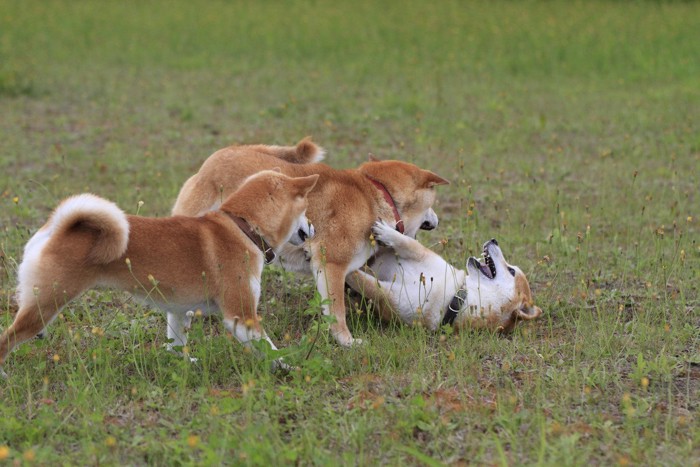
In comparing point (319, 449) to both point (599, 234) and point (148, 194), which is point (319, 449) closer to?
point (599, 234)

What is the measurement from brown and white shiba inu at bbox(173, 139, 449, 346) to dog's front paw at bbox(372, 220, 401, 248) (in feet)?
0.15

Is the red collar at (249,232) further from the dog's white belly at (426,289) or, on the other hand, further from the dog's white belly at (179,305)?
the dog's white belly at (426,289)

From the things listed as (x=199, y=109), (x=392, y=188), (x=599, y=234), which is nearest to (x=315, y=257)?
(x=392, y=188)

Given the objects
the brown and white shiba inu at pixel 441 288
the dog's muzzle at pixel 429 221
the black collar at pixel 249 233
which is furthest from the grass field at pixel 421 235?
the black collar at pixel 249 233

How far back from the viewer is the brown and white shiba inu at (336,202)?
17.6ft

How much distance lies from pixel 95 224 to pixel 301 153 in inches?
85.9

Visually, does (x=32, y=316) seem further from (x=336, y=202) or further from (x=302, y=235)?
(x=336, y=202)

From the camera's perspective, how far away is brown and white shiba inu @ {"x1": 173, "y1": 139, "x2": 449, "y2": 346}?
5.36 meters

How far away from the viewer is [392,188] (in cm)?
573

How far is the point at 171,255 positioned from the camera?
177 inches

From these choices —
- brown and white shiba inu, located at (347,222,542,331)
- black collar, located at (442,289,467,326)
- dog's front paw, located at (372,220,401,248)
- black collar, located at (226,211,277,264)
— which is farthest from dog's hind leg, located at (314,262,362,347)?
black collar, located at (442,289,467,326)

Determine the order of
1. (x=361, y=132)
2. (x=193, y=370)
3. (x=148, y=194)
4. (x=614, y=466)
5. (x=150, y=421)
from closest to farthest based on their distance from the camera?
(x=614, y=466) → (x=150, y=421) → (x=193, y=370) → (x=148, y=194) → (x=361, y=132)

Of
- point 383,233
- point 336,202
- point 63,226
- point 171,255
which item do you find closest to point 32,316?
point 63,226

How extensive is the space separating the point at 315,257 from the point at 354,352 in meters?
0.78
